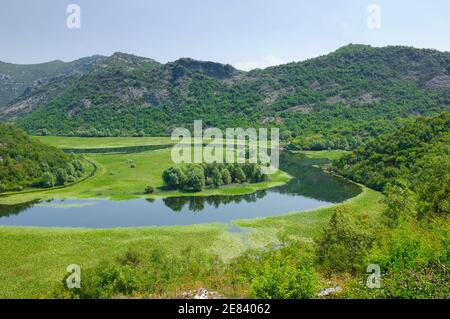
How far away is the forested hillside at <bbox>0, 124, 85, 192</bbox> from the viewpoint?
8897cm

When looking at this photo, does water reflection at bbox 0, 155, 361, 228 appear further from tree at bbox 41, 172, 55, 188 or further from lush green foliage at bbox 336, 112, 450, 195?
tree at bbox 41, 172, 55, 188

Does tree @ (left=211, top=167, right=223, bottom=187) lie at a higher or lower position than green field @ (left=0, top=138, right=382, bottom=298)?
higher

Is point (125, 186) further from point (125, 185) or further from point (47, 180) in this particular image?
point (47, 180)

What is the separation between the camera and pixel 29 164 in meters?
94.8

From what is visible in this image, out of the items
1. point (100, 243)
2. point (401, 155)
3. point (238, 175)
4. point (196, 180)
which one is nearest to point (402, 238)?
point (100, 243)

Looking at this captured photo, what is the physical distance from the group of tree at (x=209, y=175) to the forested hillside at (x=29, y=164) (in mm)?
25602

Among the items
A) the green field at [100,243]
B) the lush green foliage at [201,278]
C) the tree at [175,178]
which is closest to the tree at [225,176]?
the tree at [175,178]

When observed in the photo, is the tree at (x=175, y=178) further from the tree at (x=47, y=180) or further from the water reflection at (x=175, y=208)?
the tree at (x=47, y=180)

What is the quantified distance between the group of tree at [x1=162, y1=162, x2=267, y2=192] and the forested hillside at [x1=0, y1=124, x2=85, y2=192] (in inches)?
1008

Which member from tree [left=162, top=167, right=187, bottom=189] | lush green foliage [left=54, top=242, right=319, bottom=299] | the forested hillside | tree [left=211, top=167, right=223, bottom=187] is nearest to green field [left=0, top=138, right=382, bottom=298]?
lush green foliage [left=54, top=242, right=319, bottom=299]

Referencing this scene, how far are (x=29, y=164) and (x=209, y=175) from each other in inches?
1681

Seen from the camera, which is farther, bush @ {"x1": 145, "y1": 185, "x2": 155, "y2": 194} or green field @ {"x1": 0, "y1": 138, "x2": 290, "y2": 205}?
bush @ {"x1": 145, "y1": 185, "x2": 155, "y2": 194}

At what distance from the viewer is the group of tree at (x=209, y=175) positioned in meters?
84.9
